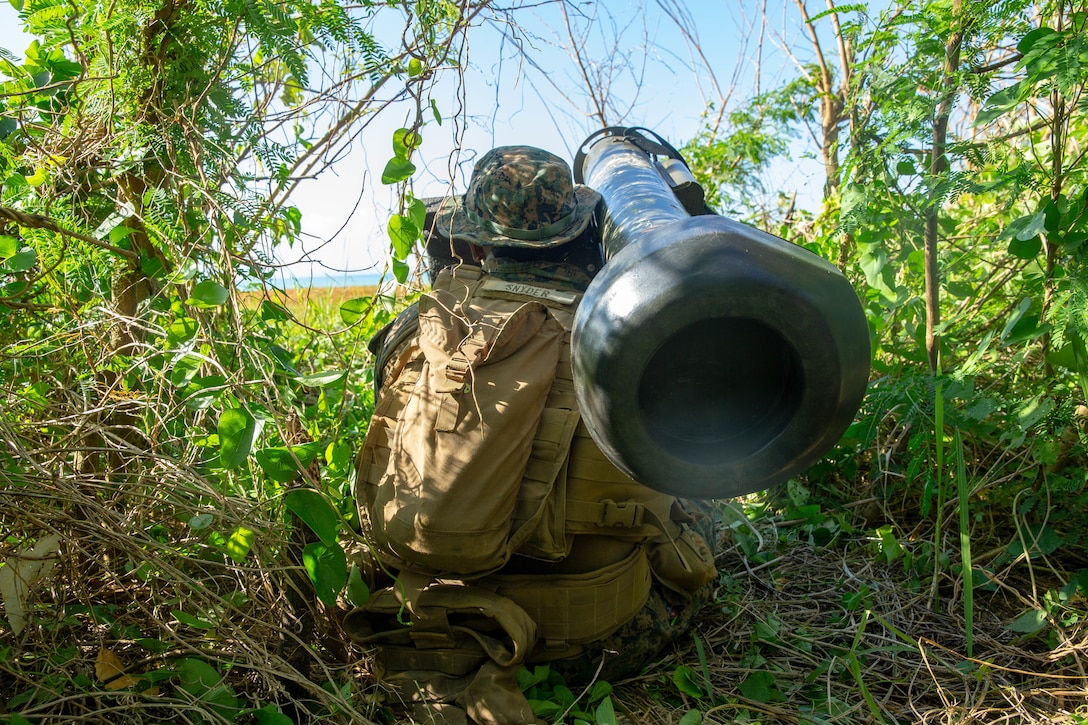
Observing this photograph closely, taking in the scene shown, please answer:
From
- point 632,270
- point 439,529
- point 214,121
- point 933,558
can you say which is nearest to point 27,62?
point 214,121

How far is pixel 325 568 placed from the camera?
1.86 meters

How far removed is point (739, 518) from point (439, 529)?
1606mm

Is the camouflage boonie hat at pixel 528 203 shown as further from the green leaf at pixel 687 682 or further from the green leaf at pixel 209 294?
the green leaf at pixel 687 682

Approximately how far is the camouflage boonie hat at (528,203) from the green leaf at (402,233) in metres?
0.43

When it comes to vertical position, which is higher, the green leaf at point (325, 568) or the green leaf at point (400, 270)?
the green leaf at point (400, 270)

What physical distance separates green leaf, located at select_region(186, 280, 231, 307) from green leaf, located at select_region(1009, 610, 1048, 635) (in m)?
2.34

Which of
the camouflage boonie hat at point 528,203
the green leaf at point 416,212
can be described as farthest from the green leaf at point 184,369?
the camouflage boonie hat at point 528,203

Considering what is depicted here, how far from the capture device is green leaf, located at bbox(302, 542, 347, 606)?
6.09 feet

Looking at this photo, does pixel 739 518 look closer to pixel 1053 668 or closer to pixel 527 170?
pixel 1053 668

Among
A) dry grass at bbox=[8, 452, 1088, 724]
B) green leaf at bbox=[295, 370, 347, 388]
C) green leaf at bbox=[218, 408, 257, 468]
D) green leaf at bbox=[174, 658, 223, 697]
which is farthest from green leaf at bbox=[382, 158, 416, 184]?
green leaf at bbox=[174, 658, 223, 697]

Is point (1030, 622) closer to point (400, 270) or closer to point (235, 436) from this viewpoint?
point (400, 270)

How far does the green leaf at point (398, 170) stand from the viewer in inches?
73.1

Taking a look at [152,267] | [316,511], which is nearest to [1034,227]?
[316,511]

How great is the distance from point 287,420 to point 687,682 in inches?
52.0
